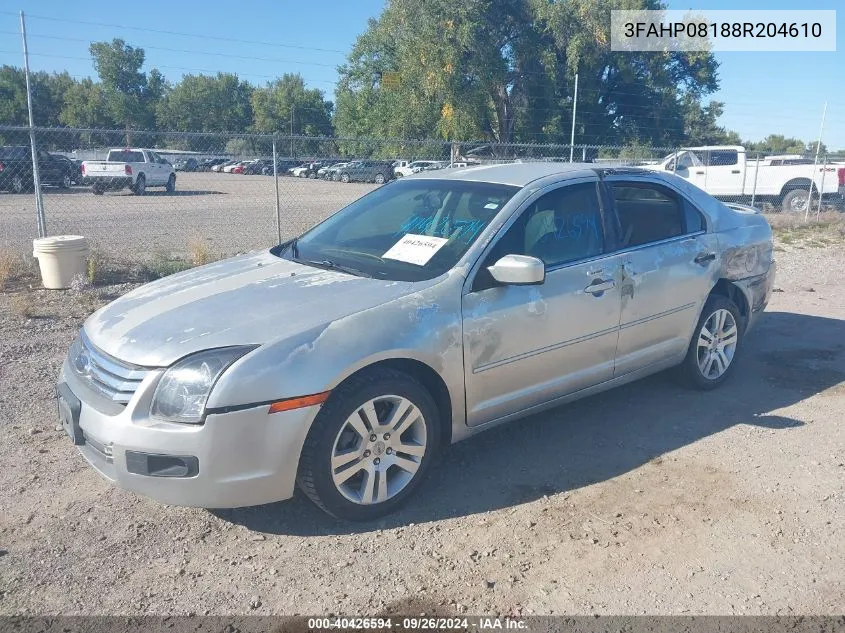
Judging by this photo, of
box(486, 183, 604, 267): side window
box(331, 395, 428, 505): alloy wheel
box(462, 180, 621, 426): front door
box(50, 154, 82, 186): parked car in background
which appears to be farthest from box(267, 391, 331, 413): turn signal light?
box(50, 154, 82, 186): parked car in background

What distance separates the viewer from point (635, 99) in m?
38.8

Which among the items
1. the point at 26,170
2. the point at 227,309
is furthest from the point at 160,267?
the point at 26,170

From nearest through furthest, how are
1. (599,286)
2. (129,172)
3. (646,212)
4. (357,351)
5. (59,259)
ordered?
(357,351) → (599,286) → (646,212) → (59,259) → (129,172)

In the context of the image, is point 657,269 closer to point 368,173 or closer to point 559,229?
point 559,229

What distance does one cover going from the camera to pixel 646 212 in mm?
4852

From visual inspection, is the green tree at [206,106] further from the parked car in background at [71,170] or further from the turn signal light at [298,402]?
the turn signal light at [298,402]

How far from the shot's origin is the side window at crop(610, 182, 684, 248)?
183 inches

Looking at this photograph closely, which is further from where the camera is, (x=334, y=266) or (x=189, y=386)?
(x=334, y=266)

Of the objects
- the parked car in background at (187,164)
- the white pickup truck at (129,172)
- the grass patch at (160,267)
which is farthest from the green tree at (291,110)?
the grass patch at (160,267)

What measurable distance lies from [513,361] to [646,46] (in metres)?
38.2

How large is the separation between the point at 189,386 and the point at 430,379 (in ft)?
3.86

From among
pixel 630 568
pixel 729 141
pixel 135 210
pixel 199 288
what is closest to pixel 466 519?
pixel 630 568

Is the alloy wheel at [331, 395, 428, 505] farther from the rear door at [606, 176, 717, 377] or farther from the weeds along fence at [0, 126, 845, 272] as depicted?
the weeds along fence at [0, 126, 845, 272]

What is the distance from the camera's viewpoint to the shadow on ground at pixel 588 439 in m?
3.60
